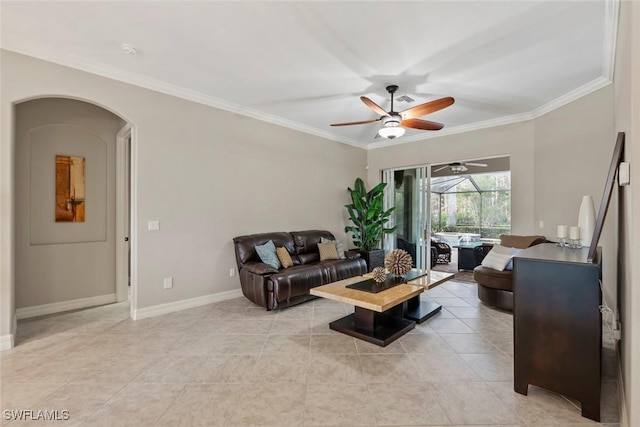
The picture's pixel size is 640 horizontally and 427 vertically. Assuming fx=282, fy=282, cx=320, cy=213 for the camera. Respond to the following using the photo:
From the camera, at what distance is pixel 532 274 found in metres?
2.00

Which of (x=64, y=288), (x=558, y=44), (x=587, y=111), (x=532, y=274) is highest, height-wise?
(x=558, y=44)

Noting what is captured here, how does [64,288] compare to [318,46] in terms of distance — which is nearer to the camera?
[318,46]

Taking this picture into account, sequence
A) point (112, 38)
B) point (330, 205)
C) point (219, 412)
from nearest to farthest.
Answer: point (219, 412), point (112, 38), point (330, 205)

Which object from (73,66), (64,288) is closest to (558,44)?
(73,66)

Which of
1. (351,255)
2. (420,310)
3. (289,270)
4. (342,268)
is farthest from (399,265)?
(351,255)

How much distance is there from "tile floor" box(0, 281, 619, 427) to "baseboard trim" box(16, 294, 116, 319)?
1.11 ft

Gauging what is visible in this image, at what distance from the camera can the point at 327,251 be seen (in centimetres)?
492

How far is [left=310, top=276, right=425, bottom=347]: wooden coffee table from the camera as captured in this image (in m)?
2.76

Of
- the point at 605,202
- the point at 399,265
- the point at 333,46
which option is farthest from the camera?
the point at 399,265

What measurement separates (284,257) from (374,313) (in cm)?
174

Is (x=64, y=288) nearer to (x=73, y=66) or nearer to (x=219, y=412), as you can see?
(x=73, y=66)

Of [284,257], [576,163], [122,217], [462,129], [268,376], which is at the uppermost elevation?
[462,129]

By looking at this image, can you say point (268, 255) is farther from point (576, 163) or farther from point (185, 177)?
point (576, 163)

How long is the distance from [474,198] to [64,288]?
9.95 m
